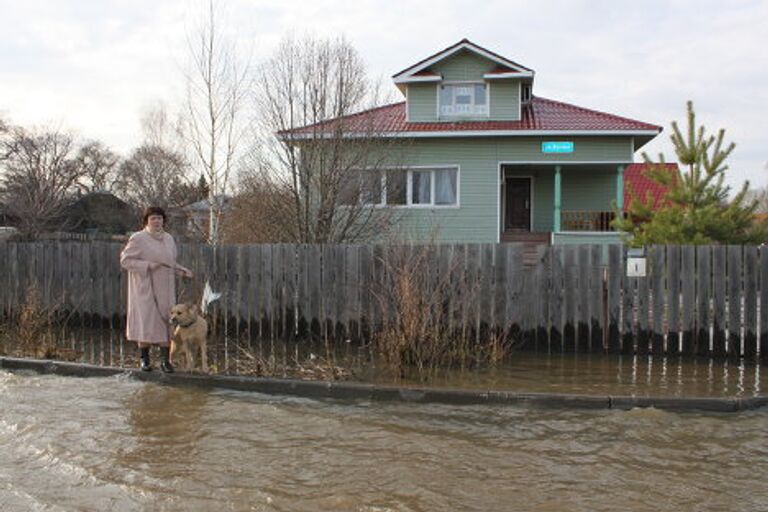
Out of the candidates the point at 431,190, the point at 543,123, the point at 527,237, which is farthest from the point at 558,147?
the point at 431,190

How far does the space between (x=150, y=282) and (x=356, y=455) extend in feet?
11.8

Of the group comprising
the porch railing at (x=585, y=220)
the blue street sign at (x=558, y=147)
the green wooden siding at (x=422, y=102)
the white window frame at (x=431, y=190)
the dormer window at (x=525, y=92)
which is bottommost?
the porch railing at (x=585, y=220)

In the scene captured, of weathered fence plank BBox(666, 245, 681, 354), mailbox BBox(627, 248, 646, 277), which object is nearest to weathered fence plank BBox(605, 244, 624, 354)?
mailbox BBox(627, 248, 646, 277)

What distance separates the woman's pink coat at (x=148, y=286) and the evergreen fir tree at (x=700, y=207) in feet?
30.1

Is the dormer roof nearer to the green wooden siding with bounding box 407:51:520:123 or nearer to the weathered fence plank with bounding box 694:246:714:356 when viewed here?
the green wooden siding with bounding box 407:51:520:123

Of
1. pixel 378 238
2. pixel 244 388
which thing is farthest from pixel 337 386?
pixel 378 238

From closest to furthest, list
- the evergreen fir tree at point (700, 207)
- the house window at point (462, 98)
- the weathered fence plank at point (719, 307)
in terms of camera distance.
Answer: the weathered fence plank at point (719, 307) < the evergreen fir tree at point (700, 207) < the house window at point (462, 98)

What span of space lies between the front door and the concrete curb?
56.2 feet

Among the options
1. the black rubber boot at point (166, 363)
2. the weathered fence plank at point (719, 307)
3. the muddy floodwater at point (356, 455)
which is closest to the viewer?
the muddy floodwater at point (356, 455)

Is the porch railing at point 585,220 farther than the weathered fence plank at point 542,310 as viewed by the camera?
Yes

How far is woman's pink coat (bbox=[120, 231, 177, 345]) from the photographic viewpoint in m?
7.16

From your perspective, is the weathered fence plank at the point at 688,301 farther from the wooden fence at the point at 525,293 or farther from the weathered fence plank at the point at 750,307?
the weathered fence plank at the point at 750,307

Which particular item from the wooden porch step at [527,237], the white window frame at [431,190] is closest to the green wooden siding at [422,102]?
the white window frame at [431,190]

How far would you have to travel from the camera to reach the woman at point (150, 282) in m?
7.17
